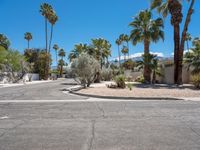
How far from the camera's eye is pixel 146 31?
132ft

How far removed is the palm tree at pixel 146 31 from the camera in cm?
3972

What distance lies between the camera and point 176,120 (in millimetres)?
10172

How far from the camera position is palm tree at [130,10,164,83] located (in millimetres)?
39719

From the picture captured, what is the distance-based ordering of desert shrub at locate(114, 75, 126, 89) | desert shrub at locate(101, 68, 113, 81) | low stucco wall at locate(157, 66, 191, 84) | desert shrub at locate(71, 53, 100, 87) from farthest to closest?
desert shrub at locate(101, 68, 113, 81)
low stucco wall at locate(157, 66, 191, 84)
desert shrub at locate(71, 53, 100, 87)
desert shrub at locate(114, 75, 126, 89)

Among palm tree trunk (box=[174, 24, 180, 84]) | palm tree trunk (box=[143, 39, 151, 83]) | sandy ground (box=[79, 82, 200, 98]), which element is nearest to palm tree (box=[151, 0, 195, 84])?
palm tree trunk (box=[174, 24, 180, 84])

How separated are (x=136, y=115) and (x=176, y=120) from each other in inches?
72.2

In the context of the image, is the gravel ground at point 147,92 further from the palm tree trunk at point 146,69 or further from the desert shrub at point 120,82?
the palm tree trunk at point 146,69

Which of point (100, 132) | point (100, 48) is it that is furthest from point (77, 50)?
point (100, 132)

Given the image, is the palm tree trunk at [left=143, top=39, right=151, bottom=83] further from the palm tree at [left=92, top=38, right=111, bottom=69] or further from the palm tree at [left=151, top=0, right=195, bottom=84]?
the palm tree at [left=92, top=38, right=111, bottom=69]

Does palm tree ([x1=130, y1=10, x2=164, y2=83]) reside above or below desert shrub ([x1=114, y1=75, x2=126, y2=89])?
above

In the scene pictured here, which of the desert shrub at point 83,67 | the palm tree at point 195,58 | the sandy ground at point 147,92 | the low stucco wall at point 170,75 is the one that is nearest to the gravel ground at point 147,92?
the sandy ground at point 147,92

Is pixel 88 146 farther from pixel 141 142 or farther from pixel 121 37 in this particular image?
pixel 121 37

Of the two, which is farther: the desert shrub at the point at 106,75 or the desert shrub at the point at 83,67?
the desert shrub at the point at 106,75

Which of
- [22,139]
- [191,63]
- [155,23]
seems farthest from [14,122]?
[155,23]
